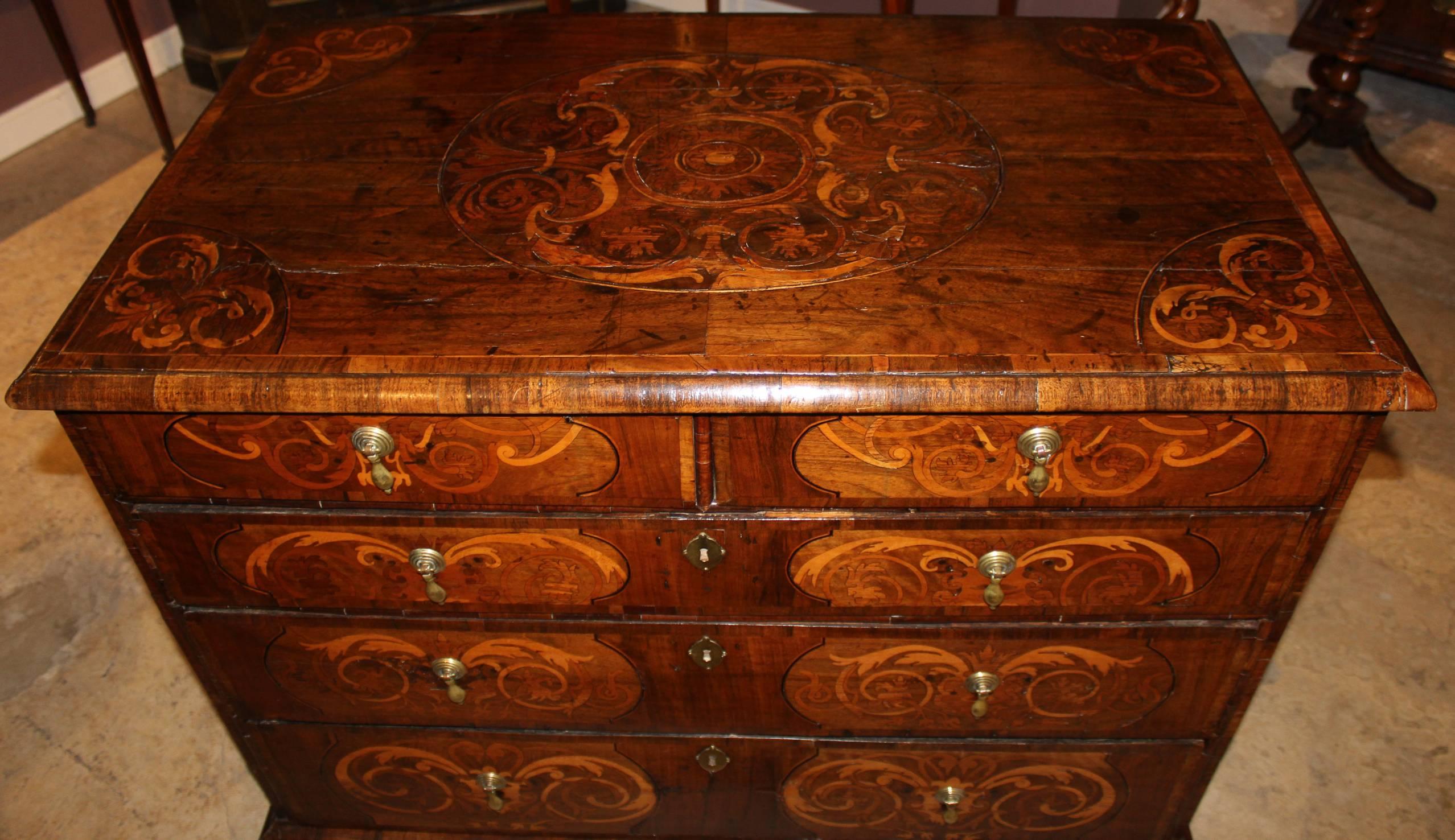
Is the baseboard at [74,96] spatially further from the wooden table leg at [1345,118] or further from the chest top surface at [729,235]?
the wooden table leg at [1345,118]

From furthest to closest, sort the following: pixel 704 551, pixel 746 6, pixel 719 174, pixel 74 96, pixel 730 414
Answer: pixel 746 6
pixel 74 96
pixel 719 174
pixel 704 551
pixel 730 414

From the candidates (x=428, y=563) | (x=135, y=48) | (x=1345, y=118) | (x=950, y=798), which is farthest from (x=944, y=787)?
(x=135, y=48)

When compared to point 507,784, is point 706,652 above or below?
above

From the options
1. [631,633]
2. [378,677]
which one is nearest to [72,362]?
[378,677]

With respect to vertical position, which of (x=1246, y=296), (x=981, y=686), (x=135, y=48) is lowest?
(x=981, y=686)

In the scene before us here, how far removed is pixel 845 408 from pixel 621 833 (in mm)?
908

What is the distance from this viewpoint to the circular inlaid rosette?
4.72ft

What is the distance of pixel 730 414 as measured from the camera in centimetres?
130

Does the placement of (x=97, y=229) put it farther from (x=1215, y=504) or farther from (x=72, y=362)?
(x=1215, y=504)

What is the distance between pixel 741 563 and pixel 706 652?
17cm

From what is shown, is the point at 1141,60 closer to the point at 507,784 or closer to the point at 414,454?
the point at 414,454

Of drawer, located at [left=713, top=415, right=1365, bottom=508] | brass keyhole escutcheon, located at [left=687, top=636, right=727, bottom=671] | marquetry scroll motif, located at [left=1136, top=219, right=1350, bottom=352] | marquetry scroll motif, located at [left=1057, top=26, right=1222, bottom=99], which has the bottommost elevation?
brass keyhole escutcheon, located at [left=687, top=636, right=727, bottom=671]

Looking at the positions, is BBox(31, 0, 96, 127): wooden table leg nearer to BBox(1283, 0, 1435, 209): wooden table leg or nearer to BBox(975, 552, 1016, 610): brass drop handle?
BBox(975, 552, 1016, 610): brass drop handle

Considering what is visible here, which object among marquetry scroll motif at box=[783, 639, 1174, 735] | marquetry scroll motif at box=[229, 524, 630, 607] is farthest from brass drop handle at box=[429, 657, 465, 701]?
marquetry scroll motif at box=[783, 639, 1174, 735]
